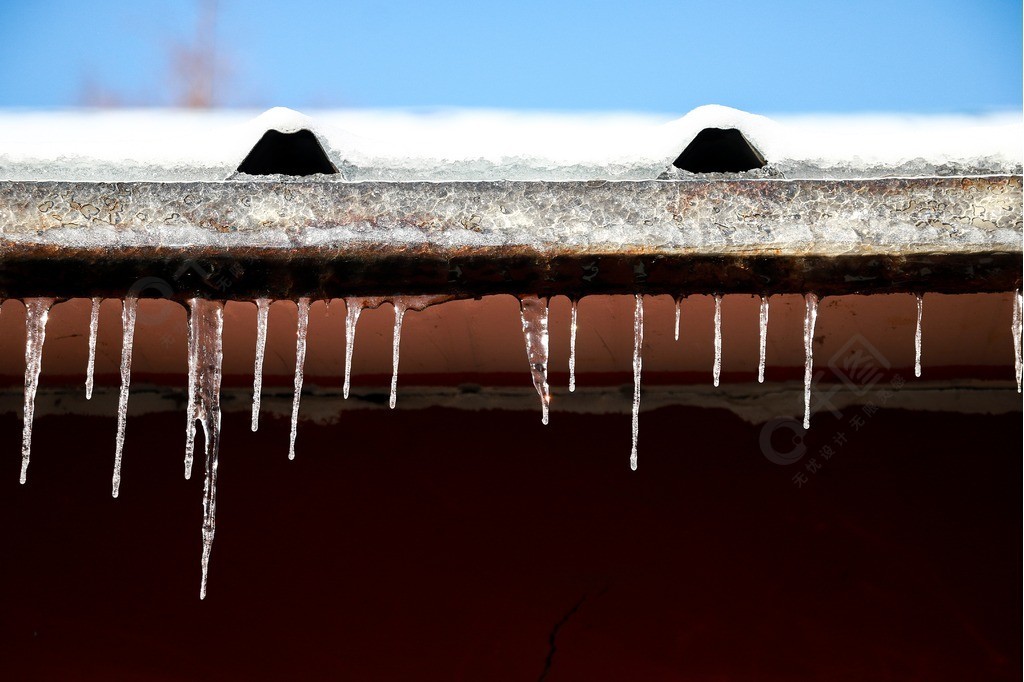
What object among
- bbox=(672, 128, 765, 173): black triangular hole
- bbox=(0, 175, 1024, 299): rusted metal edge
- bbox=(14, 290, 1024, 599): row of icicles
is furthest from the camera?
bbox=(672, 128, 765, 173): black triangular hole

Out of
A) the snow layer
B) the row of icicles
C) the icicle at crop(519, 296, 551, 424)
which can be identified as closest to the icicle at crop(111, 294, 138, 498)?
the row of icicles

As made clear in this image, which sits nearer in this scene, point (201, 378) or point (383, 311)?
point (201, 378)

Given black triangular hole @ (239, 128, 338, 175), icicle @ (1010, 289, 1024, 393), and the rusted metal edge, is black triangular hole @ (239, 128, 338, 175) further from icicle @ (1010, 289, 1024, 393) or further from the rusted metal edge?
icicle @ (1010, 289, 1024, 393)

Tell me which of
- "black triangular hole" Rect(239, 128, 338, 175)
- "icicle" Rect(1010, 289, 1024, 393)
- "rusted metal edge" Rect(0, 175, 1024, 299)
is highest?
"black triangular hole" Rect(239, 128, 338, 175)

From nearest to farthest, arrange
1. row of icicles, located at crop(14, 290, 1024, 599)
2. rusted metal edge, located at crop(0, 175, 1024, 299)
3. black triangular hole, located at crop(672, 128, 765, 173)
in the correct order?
rusted metal edge, located at crop(0, 175, 1024, 299) < row of icicles, located at crop(14, 290, 1024, 599) < black triangular hole, located at crop(672, 128, 765, 173)

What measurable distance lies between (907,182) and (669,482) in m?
1.13

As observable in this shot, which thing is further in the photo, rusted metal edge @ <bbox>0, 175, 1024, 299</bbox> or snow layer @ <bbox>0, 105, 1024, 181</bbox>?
snow layer @ <bbox>0, 105, 1024, 181</bbox>

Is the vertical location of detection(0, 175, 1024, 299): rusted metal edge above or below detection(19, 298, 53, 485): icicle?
above

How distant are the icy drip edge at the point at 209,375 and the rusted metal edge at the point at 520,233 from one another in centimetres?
12

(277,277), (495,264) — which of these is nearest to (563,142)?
(495,264)

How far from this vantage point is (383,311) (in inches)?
77.0

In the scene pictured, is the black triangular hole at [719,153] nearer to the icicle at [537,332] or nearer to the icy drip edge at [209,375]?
the icicle at [537,332]

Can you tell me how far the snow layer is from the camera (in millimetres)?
1520

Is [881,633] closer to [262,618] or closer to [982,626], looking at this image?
[982,626]
